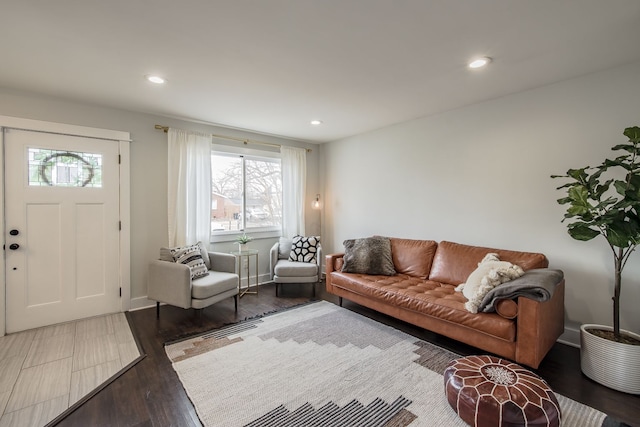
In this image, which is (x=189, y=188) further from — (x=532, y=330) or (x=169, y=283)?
(x=532, y=330)

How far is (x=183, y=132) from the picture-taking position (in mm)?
3902

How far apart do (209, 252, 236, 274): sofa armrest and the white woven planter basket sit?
3.56 meters

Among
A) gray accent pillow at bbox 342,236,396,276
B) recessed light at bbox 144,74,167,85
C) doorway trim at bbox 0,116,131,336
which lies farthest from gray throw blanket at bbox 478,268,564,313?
doorway trim at bbox 0,116,131,336

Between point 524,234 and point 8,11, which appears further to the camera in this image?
point 524,234

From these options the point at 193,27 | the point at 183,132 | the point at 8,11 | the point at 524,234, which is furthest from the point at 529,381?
the point at 183,132

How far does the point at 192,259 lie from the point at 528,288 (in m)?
3.37

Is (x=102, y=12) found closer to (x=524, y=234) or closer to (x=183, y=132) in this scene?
(x=183, y=132)

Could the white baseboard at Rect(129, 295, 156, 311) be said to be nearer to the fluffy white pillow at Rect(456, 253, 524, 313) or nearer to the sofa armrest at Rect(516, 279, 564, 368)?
the fluffy white pillow at Rect(456, 253, 524, 313)

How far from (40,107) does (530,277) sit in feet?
16.2

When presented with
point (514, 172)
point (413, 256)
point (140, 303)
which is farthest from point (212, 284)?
point (514, 172)

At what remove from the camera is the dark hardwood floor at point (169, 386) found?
1.81 m

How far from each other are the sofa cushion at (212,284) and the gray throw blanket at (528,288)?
2.65 metres

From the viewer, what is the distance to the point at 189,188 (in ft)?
13.0

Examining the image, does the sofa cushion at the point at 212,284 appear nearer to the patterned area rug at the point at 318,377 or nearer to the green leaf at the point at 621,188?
the patterned area rug at the point at 318,377
